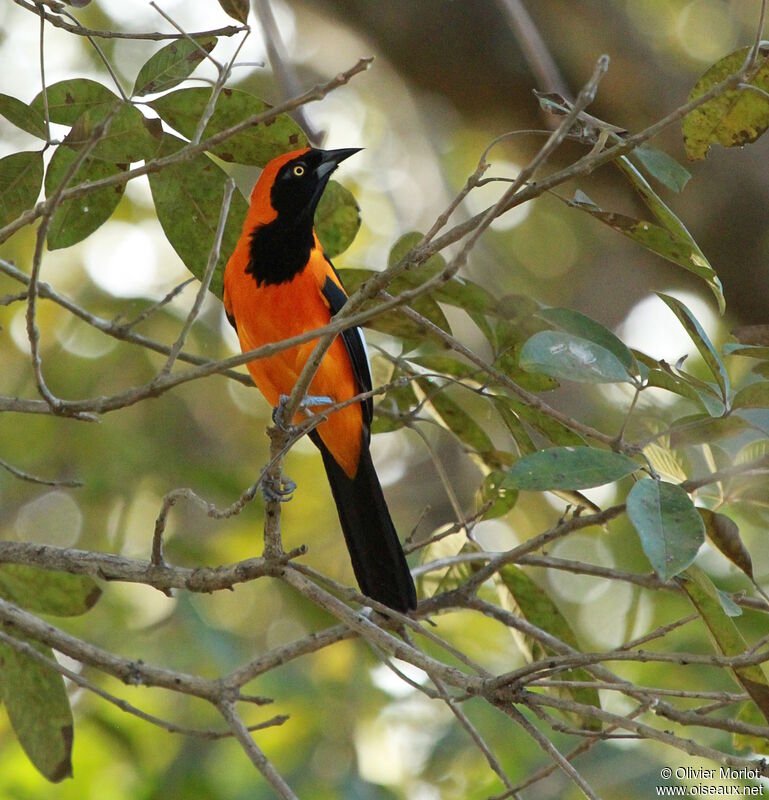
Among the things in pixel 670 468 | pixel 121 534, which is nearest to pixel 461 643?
pixel 121 534

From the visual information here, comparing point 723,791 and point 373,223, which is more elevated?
point 373,223

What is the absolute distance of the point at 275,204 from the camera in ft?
14.0

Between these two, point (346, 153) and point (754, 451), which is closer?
point (754, 451)

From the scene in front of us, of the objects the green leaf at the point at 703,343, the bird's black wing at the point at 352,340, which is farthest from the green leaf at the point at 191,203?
the green leaf at the point at 703,343

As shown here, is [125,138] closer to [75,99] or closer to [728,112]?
[75,99]

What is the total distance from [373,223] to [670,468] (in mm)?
6629

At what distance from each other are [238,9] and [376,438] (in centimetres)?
597

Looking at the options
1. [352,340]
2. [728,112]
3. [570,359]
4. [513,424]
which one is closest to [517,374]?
[513,424]

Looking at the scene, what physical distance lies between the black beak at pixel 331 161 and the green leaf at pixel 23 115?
1.66 meters

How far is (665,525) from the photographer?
189cm

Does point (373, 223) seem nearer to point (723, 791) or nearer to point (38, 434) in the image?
point (38, 434)

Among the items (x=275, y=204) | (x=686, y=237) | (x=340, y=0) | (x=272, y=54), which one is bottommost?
(x=686, y=237)

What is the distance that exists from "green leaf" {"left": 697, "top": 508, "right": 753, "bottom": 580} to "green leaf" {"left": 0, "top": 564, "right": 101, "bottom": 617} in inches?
73.3

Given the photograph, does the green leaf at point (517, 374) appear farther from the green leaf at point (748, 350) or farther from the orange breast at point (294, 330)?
the orange breast at point (294, 330)
